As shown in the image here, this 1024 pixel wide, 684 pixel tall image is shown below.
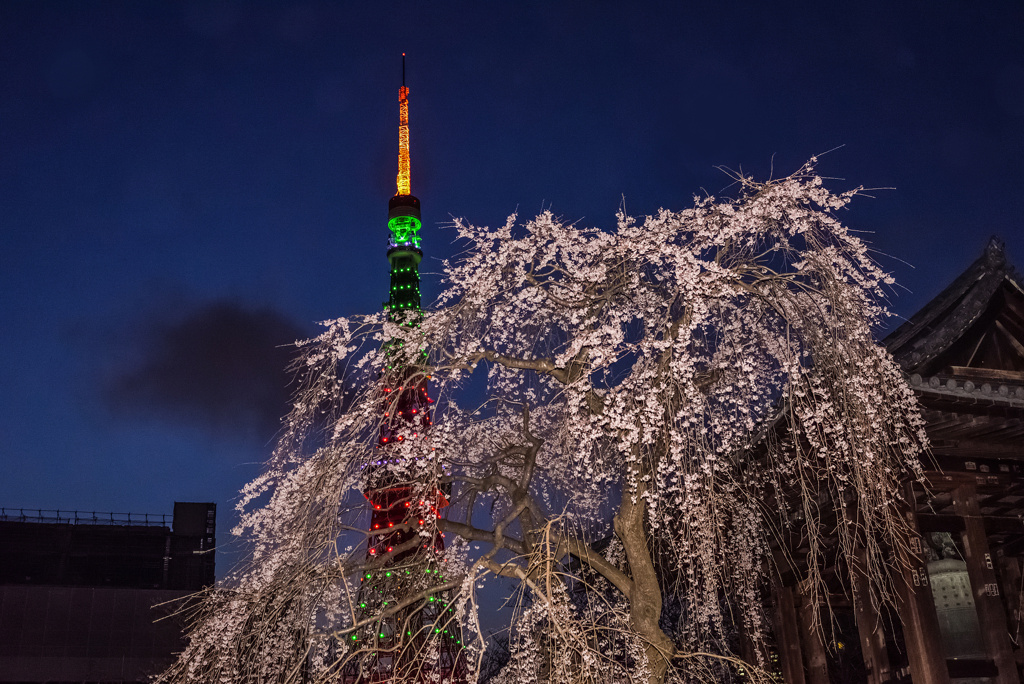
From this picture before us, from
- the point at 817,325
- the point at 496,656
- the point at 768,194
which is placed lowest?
the point at 496,656

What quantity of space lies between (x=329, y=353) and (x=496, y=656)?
13.3m

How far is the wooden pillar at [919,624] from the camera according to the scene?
659cm

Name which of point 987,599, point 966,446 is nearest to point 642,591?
point 987,599

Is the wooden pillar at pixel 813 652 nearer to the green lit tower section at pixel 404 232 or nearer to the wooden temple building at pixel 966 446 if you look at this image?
the wooden temple building at pixel 966 446

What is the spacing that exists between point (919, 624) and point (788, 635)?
3066mm

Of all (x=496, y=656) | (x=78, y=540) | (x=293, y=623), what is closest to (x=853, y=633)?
(x=496, y=656)

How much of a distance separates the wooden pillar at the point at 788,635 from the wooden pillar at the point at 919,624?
283cm

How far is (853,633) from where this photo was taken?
13.1 m

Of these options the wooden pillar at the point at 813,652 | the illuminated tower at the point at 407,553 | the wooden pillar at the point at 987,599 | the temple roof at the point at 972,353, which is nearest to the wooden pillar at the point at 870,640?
the wooden pillar at the point at 813,652

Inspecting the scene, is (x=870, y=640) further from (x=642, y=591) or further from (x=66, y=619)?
(x=66, y=619)

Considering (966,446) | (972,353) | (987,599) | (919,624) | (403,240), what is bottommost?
(919,624)

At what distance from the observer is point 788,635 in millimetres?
9508

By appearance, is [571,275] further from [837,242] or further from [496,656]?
[496,656]

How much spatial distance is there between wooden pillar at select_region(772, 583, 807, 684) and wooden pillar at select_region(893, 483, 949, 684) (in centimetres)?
283
